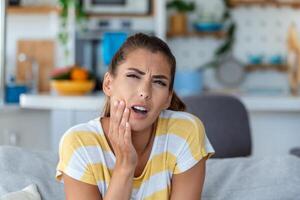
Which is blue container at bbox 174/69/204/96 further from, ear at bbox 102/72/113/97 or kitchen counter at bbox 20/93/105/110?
ear at bbox 102/72/113/97

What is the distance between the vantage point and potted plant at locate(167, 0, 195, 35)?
534 centimetres

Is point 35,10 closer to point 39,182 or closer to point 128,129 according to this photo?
point 39,182

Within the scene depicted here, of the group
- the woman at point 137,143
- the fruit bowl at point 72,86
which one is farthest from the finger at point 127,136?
the fruit bowl at point 72,86

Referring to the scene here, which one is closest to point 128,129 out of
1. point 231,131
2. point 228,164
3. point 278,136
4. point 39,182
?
point 39,182

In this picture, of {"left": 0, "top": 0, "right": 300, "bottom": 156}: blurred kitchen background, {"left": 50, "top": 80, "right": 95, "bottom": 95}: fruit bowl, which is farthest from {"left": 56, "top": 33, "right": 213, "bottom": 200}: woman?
{"left": 0, "top": 0, "right": 300, "bottom": 156}: blurred kitchen background

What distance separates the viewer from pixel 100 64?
521cm

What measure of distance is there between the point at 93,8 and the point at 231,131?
8.17 ft

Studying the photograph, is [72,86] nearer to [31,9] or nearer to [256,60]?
[31,9]

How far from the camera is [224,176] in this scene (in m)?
2.00

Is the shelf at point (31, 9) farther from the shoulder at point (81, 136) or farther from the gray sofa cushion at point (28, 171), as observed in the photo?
the shoulder at point (81, 136)

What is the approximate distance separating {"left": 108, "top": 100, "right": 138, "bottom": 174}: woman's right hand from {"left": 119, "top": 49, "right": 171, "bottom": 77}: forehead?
0.45 feet

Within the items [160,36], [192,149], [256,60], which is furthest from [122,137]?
[256,60]

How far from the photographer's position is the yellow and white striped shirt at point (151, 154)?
156 centimetres

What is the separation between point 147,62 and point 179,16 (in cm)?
384
